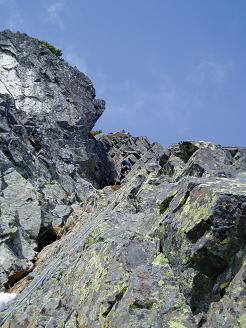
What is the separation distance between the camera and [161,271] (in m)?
14.1

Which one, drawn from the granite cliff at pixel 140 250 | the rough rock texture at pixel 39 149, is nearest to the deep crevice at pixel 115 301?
the granite cliff at pixel 140 250

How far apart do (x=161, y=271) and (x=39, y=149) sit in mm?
31409

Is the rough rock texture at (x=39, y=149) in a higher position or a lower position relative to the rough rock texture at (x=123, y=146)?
lower

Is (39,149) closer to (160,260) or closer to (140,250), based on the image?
(140,250)

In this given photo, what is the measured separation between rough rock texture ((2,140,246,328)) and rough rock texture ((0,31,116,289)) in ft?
27.6

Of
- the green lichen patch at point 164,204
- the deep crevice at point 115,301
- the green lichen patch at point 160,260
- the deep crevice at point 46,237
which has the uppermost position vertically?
the green lichen patch at point 164,204

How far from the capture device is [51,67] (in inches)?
2367

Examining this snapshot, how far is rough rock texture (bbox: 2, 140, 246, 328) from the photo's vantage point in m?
12.6

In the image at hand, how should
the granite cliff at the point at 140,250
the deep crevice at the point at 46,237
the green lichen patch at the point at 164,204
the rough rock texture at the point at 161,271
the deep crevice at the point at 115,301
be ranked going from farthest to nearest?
the deep crevice at the point at 46,237 → the green lichen patch at the point at 164,204 → the deep crevice at the point at 115,301 → the granite cliff at the point at 140,250 → the rough rock texture at the point at 161,271

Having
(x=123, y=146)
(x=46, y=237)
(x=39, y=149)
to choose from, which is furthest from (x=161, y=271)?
(x=123, y=146)

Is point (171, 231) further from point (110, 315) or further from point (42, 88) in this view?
point (42, 88)

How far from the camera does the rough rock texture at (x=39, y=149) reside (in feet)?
93.0

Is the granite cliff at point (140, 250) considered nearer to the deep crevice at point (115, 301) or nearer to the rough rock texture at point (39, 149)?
the deep crevice at point (115, 301)

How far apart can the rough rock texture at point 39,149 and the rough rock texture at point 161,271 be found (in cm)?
840
